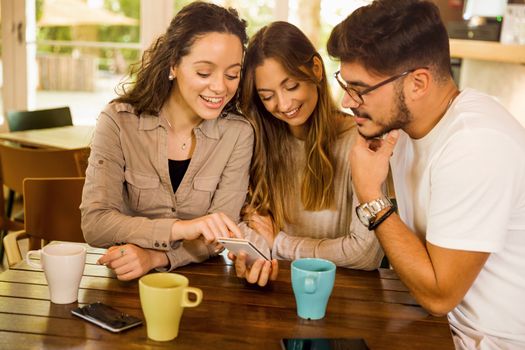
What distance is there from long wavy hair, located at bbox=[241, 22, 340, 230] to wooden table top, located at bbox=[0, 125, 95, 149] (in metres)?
1.84

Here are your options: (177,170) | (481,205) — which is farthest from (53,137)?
(481,205)

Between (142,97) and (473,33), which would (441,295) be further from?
(473,33)

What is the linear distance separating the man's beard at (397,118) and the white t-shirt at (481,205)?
0.21 ft

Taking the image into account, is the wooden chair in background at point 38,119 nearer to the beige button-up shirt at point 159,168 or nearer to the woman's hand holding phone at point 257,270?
the beige button-up shirt at point 159,168

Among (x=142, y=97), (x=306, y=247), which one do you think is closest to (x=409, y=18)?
(x=306, y=247)

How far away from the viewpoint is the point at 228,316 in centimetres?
130

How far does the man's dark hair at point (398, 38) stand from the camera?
56.8 inches

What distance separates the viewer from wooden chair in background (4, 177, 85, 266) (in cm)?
209

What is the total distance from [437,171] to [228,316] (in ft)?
1.72

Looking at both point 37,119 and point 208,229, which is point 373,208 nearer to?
point 208,229

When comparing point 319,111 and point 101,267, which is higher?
point 319,111

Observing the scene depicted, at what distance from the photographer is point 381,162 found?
1527 mm

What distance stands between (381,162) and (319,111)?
405mm

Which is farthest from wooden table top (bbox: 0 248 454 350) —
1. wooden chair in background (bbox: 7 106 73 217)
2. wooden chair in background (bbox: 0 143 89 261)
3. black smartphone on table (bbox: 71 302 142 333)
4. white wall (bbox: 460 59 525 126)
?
wooden chair in background (bbox: 7 106 73 217)
